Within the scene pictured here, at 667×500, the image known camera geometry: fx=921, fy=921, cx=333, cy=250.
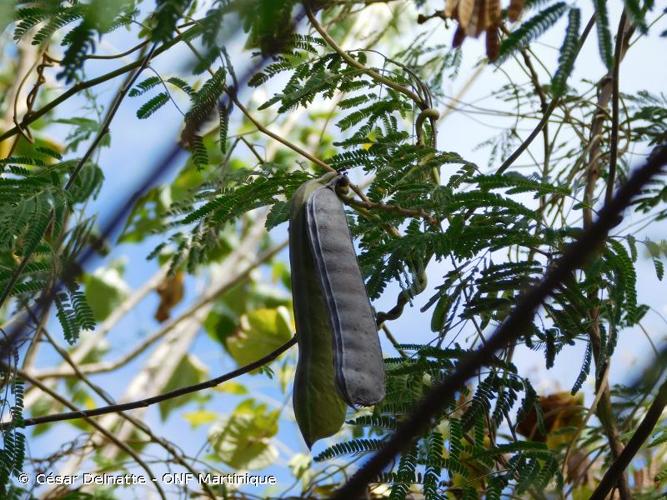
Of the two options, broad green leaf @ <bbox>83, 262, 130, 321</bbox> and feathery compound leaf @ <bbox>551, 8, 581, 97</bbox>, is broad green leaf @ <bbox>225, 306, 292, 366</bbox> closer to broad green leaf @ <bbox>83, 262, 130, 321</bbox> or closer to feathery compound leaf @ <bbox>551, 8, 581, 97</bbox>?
broad green leaf @ <bbox>83, 262, 130, 321</bbox>

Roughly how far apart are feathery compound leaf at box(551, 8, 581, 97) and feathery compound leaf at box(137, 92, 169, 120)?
38.5 inches

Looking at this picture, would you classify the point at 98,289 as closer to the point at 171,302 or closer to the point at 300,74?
the point at 171,302

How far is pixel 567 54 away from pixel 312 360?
57cm

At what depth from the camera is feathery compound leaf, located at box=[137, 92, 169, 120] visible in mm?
1937

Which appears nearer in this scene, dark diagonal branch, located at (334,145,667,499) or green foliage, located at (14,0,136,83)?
dark diagonal branch, located at (334,145,667,499)

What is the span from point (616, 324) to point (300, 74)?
2.73 feet

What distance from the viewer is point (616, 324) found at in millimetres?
1754

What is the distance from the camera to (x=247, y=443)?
149 inches

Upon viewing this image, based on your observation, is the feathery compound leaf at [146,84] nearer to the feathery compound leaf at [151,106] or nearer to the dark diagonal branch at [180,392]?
the feathery compound leaf at [151,106]

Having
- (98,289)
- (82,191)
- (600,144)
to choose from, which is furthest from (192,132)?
(98,289)

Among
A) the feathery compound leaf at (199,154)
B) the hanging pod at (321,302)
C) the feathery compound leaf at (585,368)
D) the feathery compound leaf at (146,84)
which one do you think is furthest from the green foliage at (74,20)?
the feathery compound leaf at (585,368)

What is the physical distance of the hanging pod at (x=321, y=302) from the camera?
Result: 1.32m

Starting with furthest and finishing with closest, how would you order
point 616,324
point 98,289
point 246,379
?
point 98,289
point 246,379
point 616,324

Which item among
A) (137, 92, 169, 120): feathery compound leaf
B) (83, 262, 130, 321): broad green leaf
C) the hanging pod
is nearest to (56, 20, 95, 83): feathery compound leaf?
the hanging pod
